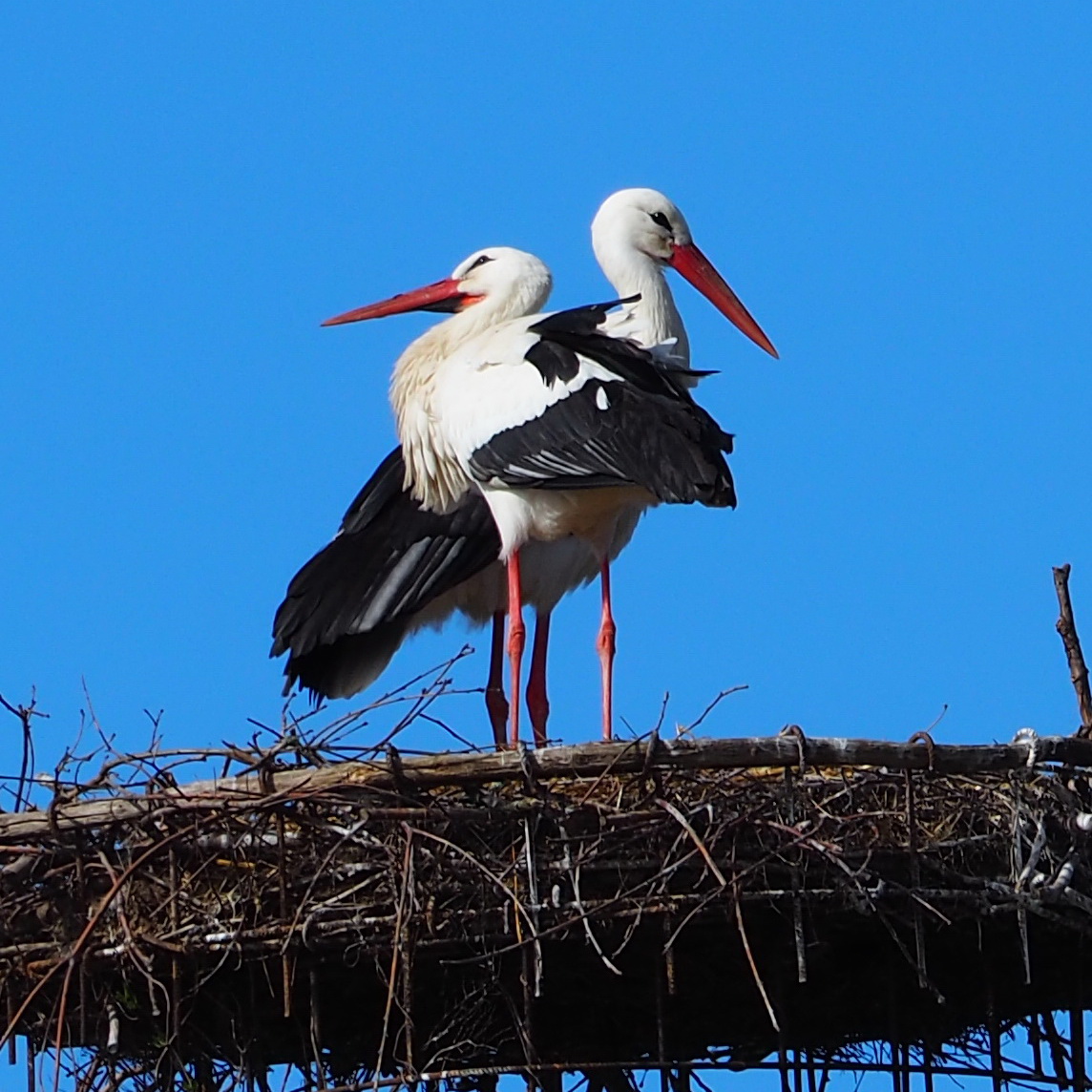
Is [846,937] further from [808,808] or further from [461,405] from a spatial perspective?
[461,405]

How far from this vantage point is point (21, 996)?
21.4 feet

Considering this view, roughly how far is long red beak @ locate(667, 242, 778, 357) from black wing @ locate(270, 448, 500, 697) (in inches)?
44.0

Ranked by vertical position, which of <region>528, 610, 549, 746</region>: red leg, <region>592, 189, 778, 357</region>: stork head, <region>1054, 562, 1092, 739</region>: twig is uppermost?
<region>592, 189, 778, 357</region>: stork head

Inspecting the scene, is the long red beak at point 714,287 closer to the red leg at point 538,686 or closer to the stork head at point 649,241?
the stork head at point 649,241

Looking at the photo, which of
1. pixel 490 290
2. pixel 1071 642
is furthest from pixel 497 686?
pixel 1071 642

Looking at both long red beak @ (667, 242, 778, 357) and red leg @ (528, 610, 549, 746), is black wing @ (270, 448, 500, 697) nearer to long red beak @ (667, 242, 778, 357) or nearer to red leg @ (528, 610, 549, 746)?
red leg @ (528, 610, 549, 746)

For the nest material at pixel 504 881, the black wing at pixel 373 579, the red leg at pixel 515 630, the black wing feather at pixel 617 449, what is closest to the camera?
the nest material at pixel 504 881

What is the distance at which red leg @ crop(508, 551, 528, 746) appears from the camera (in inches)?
325

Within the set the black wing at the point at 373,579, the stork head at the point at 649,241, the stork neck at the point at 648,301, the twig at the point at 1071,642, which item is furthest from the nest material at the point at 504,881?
the stork head at the point at 649,241

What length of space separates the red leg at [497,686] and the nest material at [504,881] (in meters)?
2.16

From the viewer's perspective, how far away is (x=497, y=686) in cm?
886

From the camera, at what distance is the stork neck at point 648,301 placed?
8.55 metres

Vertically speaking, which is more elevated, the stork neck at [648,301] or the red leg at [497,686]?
the stork neck at [648,301]

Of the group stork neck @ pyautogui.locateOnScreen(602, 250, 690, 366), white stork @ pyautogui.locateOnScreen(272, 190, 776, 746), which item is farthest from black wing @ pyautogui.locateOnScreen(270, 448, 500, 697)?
stork neck @ pyautogui.locateOnScreen(602, 250, 690, 366)
